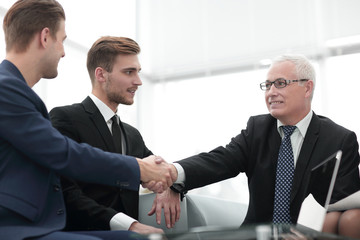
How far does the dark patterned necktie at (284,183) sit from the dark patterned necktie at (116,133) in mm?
857

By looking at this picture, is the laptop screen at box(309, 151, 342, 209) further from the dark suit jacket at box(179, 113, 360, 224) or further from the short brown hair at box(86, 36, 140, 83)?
the short brown hair at box(86, 36, 140, 83)

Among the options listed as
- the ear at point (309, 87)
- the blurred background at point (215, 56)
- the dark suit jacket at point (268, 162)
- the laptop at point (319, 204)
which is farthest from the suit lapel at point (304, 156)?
the blurred background at point (215, 56)

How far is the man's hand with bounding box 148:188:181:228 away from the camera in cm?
213

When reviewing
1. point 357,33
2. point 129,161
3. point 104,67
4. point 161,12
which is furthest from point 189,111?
point 129,161

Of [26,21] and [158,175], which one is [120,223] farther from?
[26,21]

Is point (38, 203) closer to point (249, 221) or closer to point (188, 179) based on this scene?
point (188, 179)

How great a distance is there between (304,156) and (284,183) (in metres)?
0.17

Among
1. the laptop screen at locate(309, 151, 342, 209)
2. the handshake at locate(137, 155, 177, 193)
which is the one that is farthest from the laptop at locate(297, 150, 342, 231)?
the handshake at locate(137, 155, 177, 193)

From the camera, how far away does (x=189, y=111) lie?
5.69 metres

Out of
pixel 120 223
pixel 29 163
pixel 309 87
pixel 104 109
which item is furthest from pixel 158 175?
pixel 309 87

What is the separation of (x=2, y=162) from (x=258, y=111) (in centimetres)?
419

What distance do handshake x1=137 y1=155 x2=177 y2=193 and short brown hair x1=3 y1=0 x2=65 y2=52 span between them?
0.73 metres

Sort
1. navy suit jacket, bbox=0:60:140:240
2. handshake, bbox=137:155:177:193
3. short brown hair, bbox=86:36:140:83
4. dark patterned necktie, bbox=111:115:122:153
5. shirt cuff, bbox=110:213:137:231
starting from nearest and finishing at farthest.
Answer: navy suit jacket, bbox=0:60:140:240 < shirt cuff, bbox=110:213:137:231 < handshake, bbox=137:155:177:193 < dark patterned necktie, bbox=111:115:122:153 < short brown hair, bbox=86:36:140:83

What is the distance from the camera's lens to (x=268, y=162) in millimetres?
2207
